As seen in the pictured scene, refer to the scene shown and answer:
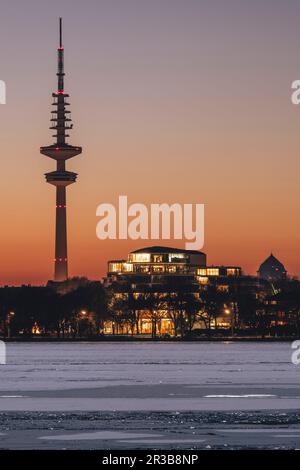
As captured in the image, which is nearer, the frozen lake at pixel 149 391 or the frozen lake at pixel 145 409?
the frozen lake at pixel 145 409

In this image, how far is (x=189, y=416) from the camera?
4834 cm

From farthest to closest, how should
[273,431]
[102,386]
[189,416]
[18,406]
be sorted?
[102,386]
[18,406]
[189,416]
[273,431]

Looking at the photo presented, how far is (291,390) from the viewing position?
220ft

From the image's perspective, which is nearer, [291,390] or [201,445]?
[201,445]

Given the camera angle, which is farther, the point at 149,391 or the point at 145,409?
the point at 149,391

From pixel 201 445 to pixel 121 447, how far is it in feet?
7.15

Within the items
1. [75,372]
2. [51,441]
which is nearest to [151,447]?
[51,441]

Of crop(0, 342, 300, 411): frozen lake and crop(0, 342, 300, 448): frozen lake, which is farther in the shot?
crop(0, 342, 300, 411): frozen lake

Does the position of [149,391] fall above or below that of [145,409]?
above
